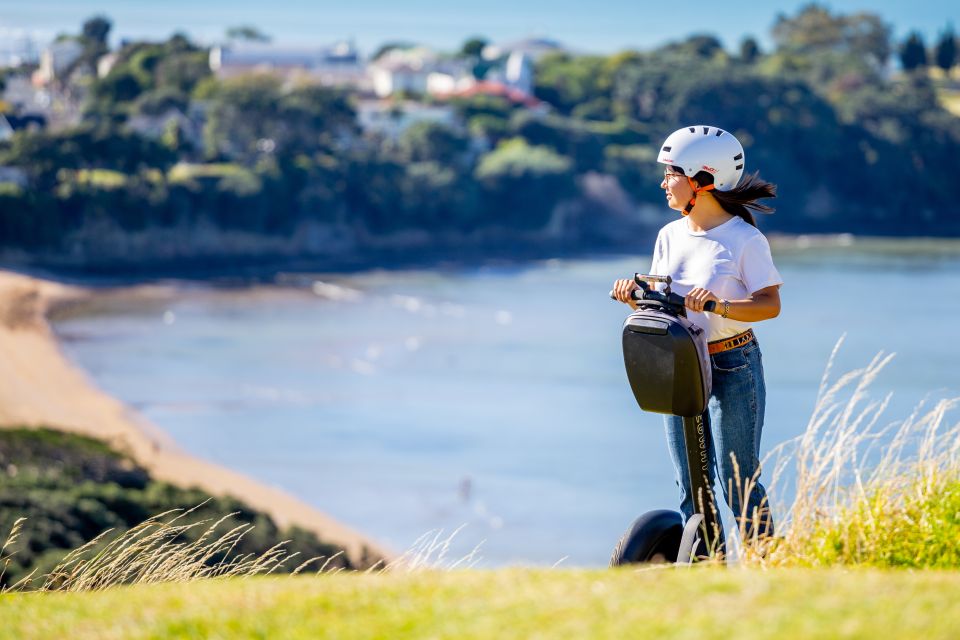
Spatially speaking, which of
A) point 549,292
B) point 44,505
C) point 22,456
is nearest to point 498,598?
point 44,505

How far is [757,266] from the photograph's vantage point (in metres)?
4.21

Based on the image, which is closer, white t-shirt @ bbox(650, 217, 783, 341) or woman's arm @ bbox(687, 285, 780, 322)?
woman's arm @ bbox(687, 285, 780, 322)

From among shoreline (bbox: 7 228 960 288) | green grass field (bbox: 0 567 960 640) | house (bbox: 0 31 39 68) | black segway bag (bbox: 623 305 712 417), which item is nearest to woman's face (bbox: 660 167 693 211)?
black segway bag (bbox: 623 305 712 417)

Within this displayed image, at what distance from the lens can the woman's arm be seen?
4086mm

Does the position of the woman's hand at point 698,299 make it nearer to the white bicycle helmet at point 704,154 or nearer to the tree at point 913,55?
the white bicycle helmet at point 704,154

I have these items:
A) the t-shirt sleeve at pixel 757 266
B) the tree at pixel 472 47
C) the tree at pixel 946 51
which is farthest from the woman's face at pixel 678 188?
the tree at pixel 946 51

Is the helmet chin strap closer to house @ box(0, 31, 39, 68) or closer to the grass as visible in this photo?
the grass

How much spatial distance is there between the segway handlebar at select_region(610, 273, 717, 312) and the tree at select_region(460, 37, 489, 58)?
107365mm

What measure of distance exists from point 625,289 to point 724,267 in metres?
0.31

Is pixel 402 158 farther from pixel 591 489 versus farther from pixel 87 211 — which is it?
pixel 591 489

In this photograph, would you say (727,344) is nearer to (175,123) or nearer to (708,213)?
(708,213)

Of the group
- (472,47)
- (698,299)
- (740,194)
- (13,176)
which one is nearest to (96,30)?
(472,47)

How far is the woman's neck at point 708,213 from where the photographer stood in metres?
4.34

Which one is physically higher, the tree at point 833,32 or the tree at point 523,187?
the tree at point 833,32
